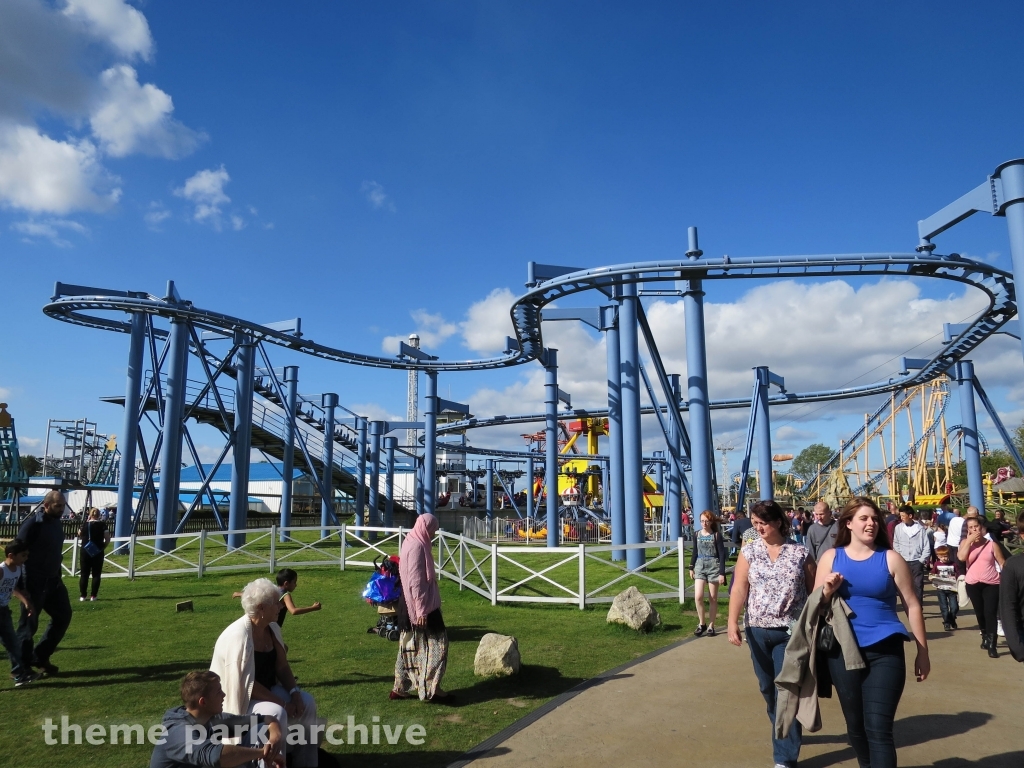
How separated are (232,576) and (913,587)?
1345 centimetres

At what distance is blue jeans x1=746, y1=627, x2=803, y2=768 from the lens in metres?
4.04

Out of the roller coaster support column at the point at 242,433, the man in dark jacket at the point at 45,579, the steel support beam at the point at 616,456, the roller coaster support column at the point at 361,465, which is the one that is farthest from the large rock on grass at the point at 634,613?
the roller coaster support column at the point at 361,465

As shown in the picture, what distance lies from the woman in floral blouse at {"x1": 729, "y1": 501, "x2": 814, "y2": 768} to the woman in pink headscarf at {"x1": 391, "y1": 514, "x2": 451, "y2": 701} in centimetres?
240

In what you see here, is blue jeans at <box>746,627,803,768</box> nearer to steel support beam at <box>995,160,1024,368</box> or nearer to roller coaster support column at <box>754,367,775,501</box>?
steel support beam at <box>995,160,1024,368</box>

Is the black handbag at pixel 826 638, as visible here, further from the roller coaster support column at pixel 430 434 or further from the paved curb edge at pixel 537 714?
the roller coaster support column at pixel 430 434

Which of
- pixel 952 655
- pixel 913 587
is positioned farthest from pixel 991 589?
pixel 913 587

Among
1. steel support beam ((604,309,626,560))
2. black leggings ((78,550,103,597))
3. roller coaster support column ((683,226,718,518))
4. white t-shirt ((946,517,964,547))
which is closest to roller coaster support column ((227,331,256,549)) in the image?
black leggings ((78,550,103,597))

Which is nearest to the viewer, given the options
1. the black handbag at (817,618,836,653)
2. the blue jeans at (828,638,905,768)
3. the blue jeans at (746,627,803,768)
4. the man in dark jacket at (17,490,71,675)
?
the blue jeans at (828,638,905,768)

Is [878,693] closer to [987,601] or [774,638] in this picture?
[774,638]

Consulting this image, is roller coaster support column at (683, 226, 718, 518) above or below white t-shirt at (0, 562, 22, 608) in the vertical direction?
above

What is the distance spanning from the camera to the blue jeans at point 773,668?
404 centimetres

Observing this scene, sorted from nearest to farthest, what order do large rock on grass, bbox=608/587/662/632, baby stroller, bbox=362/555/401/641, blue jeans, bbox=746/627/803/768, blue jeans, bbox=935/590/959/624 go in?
blue jeans, bbox=746/627/803/768 → baby stroller, bbox=362/555/401/641 → large rock on grass, bbox=608/587/662/632 → blue jeans, bbox=935/590/959/624

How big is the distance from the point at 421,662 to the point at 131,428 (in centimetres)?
1671

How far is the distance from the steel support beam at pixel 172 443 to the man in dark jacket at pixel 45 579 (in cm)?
1243
